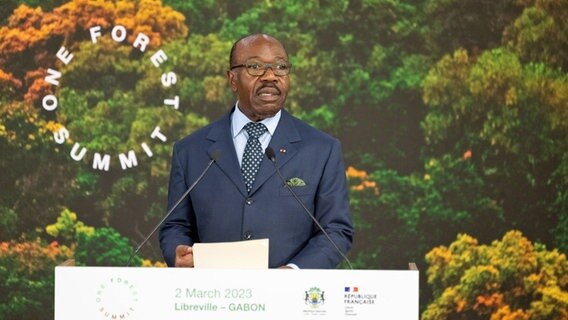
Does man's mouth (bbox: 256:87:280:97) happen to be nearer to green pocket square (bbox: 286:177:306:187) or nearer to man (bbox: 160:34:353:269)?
man (bbox: 160:34:353:269)

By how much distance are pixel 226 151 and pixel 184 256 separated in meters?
0.50

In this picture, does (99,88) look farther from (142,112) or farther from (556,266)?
(556,266)

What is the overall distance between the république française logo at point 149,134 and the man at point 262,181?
83.6 inches

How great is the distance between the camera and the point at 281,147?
376cm

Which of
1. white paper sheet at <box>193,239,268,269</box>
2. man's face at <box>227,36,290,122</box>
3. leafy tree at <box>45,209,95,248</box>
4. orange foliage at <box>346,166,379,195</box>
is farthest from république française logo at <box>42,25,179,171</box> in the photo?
white paper sheet at <box>193,239,268,269</box>

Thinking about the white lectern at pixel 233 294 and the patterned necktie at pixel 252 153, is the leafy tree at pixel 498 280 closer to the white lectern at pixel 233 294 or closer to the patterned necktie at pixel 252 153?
the patterned necktie at pixel 252 153

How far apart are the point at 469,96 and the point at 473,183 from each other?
459mm

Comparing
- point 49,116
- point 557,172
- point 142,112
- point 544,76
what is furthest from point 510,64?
point 49,116

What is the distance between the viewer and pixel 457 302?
599 centimetres

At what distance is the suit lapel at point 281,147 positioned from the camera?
370 cm

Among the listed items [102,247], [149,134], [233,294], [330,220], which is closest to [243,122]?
[330,220]

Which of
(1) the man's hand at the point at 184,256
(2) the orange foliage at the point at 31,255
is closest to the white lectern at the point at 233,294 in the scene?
(1) the man's hand at the point at 184,256

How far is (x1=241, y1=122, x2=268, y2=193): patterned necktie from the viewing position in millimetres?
3756

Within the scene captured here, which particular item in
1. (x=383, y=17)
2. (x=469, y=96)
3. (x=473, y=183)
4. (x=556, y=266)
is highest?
(x=383, y=17)
